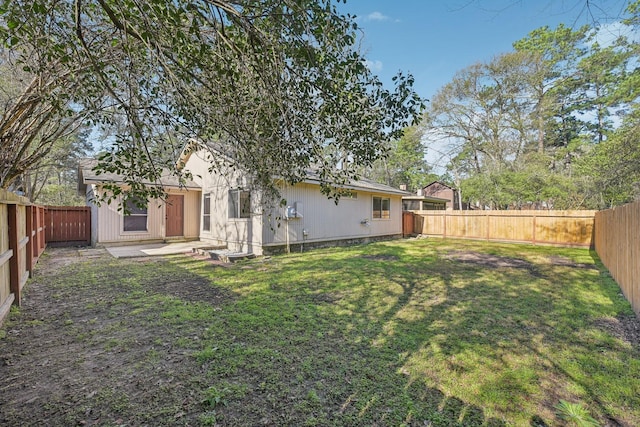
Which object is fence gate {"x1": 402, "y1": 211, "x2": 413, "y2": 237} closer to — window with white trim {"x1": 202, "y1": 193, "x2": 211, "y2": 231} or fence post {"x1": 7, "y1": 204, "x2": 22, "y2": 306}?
window with white trim {"x1": 202, "y1": 193, "x2": 211, "y2": 231}

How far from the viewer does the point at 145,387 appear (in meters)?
2.38

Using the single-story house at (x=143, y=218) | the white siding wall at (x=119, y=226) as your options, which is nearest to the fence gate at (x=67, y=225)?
the single-story house at (x=143, y=218)

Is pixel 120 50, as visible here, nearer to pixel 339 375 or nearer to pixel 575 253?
pixel 339 375

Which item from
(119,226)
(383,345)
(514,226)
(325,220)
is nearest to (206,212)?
(119,226)

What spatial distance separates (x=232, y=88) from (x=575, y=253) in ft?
39.5

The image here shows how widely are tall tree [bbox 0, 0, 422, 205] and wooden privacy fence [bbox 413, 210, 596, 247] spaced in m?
12.0

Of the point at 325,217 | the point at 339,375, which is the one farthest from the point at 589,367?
the point at 325,217

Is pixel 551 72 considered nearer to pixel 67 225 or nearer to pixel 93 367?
pixel 93 367

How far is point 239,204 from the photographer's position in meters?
9.03

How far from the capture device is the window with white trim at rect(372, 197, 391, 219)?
1330 centimetres

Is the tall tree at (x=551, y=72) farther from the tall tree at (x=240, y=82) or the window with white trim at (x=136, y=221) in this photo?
the window with white trim at (x=136, y=221)

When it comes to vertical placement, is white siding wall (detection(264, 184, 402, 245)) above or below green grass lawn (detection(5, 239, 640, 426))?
above

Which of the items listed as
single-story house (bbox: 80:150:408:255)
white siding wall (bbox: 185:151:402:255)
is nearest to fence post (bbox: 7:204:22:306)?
single-story house (bbox: 80:150:408:255)

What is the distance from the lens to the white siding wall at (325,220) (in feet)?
31.3
